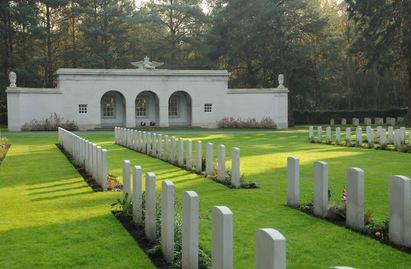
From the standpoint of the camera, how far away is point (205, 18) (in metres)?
48.7

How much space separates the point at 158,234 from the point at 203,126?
113 ft

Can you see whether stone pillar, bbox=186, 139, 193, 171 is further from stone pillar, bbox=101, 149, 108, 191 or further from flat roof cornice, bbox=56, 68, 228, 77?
flat roof cornice, bbox=56, 68, 228, 77

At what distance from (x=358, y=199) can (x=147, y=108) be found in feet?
120

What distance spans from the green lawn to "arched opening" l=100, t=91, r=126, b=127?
1036 inches

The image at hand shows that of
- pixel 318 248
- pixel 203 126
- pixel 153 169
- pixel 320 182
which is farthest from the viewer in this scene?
pixel 203 126

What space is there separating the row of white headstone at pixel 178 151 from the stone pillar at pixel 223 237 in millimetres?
6284

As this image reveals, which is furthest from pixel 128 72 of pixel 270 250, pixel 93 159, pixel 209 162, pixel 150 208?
pixel 270 250

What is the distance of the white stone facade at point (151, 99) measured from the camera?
3794 centimetres

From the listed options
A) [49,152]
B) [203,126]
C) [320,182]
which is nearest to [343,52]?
[203,126]

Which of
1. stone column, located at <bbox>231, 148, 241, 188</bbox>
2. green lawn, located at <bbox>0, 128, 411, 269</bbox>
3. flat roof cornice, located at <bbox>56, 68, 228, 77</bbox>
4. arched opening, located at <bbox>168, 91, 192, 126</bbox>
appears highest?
flat roof cornice, located at <bbox>56, 68, 228, 77</bbox>

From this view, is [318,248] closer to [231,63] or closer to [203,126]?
[203,126]

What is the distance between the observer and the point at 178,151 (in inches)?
597

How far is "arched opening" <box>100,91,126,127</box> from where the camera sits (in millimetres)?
41406

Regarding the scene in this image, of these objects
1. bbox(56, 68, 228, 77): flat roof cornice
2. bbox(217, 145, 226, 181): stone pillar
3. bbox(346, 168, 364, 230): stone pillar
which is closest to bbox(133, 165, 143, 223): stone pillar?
bbox(346, 168, 364, 230): stone pillar
